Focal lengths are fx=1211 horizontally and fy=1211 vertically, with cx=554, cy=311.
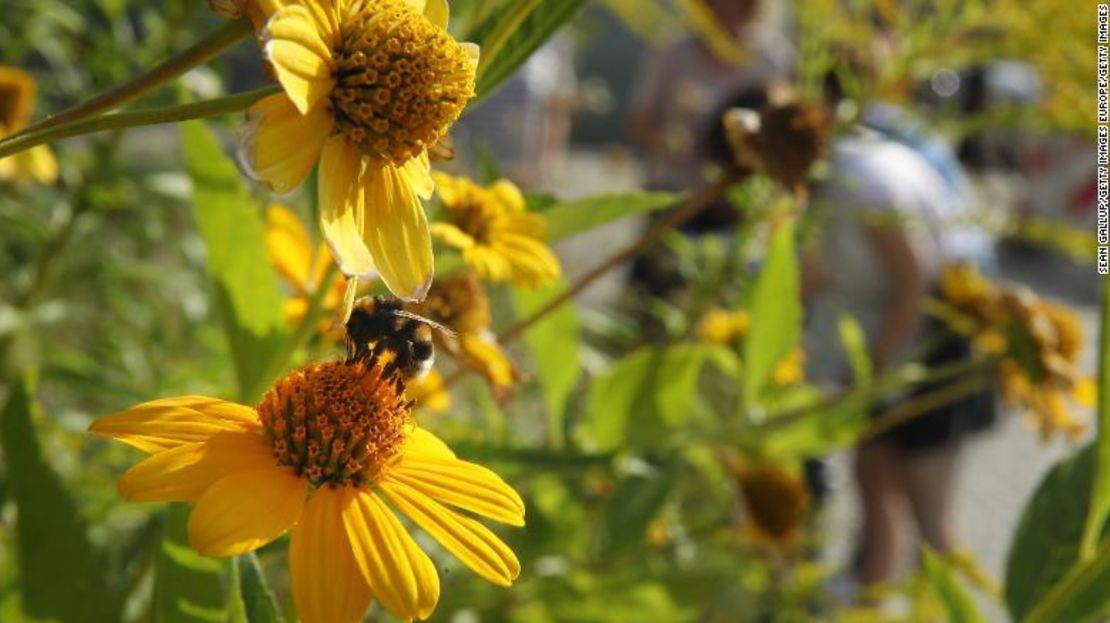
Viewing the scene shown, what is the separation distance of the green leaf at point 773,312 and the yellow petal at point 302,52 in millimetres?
394

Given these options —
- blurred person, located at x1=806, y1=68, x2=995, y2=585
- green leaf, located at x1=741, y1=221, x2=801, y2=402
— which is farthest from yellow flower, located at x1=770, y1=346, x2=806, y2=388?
blurred person, located at x1=806, y1=68, x2=995, y2=585

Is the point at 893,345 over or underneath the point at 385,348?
over

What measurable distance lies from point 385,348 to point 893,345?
1.25 metres

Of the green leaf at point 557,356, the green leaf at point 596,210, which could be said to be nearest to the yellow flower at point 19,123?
the green leaf at point 557,356

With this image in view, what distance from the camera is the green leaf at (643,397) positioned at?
66 centimetres

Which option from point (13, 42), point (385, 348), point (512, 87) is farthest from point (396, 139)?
point (512, 87)

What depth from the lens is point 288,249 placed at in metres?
0.50

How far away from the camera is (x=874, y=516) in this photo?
73.2 inches

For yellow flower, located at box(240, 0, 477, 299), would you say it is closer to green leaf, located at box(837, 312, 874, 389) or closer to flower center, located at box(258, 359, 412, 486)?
flower center, located at box(258, 359, 412, 486)

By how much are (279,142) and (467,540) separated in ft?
0.38

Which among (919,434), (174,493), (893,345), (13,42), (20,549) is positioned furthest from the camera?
(919,434)

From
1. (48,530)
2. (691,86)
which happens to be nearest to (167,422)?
(48,530)

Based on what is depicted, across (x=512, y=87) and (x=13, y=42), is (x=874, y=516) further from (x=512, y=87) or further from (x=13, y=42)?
(x=512, y=87)

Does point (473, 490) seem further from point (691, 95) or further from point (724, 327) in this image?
point (691, 95)
